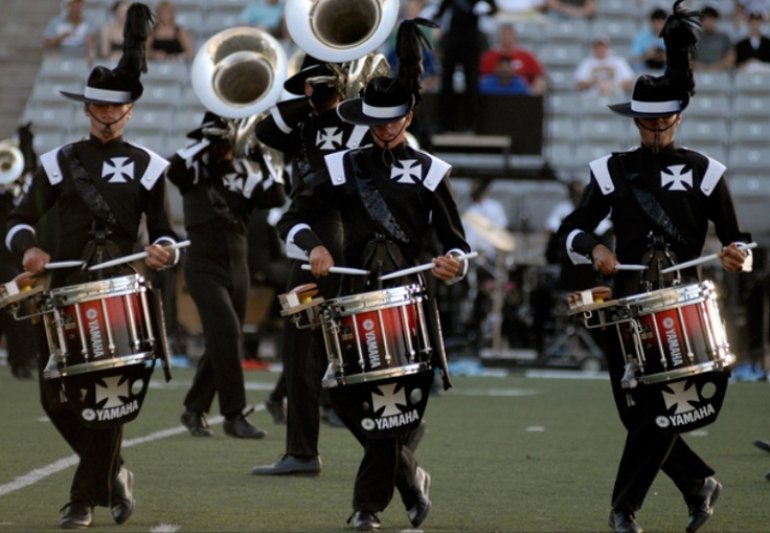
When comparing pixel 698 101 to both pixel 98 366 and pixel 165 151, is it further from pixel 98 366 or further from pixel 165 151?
pixel 98 366

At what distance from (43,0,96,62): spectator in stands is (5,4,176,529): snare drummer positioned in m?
15.3

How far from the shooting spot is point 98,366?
6.71m

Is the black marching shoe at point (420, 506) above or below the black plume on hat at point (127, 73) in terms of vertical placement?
below

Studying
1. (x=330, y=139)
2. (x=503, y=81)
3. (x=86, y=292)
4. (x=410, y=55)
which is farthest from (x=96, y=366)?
(x=503, y=81)

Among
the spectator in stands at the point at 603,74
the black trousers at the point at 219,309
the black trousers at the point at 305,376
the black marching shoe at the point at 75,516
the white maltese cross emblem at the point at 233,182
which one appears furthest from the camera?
the spectator in stands at the point at 603,74

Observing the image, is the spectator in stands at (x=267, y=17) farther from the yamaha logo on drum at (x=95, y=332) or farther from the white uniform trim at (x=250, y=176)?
the yamaha logo on drum at (x=95, y=332)

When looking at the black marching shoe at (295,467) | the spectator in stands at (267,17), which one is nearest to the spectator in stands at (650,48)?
the spectator in stands at (267,17)

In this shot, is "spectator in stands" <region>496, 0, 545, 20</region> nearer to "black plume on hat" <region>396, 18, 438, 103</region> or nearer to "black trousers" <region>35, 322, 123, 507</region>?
"black plume on hat" <region>396, 18, 438, 103</region>

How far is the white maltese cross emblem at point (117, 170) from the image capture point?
7.10 meters

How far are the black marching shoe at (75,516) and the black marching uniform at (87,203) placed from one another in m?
0.20

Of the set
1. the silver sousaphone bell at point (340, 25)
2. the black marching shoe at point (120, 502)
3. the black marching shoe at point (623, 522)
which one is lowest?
the black marching shoe at point (623, 522)

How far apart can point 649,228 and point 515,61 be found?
13383mm

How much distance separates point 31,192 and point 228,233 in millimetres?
3436

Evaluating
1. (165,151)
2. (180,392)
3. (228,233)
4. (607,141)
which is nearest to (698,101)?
(607,141)
